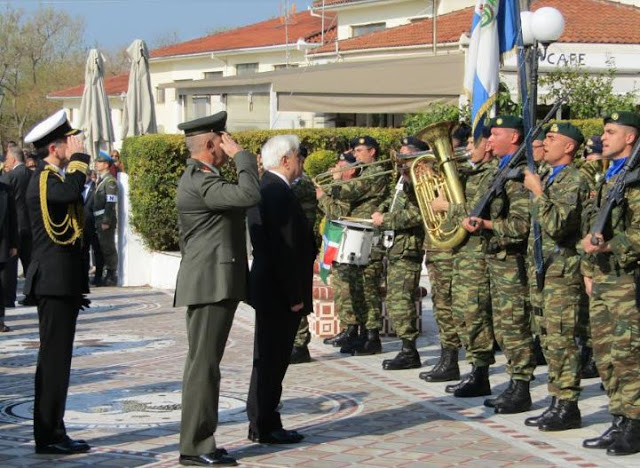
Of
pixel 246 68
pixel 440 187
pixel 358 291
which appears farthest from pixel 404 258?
pixel 246 68

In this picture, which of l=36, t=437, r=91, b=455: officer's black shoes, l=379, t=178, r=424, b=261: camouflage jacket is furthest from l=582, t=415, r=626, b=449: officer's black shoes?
l=379, t=178, r=424, b=261: camouflage jacket

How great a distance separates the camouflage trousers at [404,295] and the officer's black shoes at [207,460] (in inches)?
158

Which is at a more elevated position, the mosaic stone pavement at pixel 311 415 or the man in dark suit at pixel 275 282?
the man in dark suit at pixel 275 282

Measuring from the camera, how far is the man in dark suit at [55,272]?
7.97 m

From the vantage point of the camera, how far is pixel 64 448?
26.1ft

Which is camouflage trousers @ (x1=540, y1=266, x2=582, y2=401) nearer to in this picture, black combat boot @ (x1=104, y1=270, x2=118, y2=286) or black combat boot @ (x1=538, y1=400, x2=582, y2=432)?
black combat boot @ (x1=538, y1=400, x2=582, y2=432)

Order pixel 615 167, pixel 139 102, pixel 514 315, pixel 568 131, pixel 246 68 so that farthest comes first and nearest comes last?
1. pixel 246 68
2. pixel 139 102
3. pixel 514 315
4. pixel 568 131
5. pixel 615 167

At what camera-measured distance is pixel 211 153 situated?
774 cm

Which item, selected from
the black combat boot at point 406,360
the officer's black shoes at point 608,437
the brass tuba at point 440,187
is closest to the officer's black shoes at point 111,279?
the black combat boot at point 406,360

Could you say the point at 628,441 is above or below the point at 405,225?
below

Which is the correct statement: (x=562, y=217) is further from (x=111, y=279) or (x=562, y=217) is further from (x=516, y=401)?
(x=111, y=279)

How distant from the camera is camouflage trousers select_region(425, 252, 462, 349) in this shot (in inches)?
422

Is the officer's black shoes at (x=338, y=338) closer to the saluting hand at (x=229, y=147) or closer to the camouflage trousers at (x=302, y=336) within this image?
the camouflage trousers at (x=302, y=336)

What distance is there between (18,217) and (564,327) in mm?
9526
